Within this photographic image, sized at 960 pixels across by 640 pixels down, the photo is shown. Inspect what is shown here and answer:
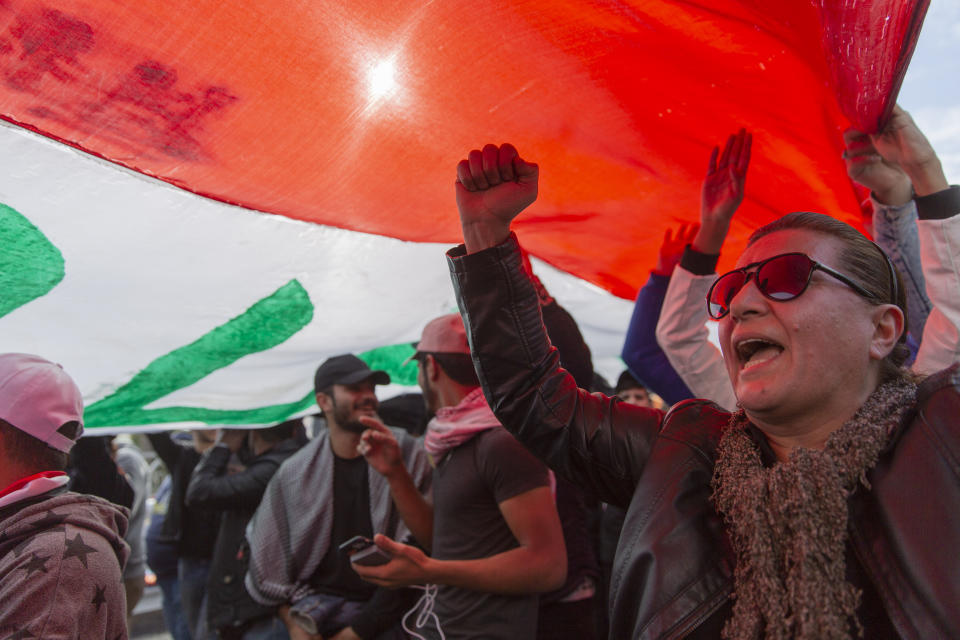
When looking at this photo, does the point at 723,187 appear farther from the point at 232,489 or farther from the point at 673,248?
the point at 232,489

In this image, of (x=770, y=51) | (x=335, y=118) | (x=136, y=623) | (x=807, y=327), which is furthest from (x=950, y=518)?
(x=136, y=623)

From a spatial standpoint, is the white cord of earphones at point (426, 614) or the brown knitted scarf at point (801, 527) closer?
the brown knitted scarf at point (801, 527)

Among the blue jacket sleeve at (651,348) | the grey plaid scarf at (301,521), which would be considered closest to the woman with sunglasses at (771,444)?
the blue jacket sleeve at (651,348)

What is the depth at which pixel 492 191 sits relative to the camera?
4.91 feet

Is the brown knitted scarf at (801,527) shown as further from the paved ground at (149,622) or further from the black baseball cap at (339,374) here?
the paved ground at (149,622)

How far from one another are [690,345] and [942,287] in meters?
0.72

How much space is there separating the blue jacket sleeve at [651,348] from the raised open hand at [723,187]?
37 centimetres

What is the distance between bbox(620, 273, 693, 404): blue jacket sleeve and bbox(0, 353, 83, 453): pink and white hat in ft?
5.92

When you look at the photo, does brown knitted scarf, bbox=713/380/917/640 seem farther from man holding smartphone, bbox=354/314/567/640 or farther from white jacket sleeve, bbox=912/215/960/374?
man holding smartphone, bbox=354/314/567/640

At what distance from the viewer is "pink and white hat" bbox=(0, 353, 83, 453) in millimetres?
1927

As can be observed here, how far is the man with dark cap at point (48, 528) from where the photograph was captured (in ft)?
5.30

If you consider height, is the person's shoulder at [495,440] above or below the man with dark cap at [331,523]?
above

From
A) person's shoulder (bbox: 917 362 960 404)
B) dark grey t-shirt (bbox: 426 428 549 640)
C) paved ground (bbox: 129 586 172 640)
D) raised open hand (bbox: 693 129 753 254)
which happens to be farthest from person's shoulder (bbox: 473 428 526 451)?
paved ground (bbox: 129 586 172 640)

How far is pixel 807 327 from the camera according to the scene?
1266 millimetres
